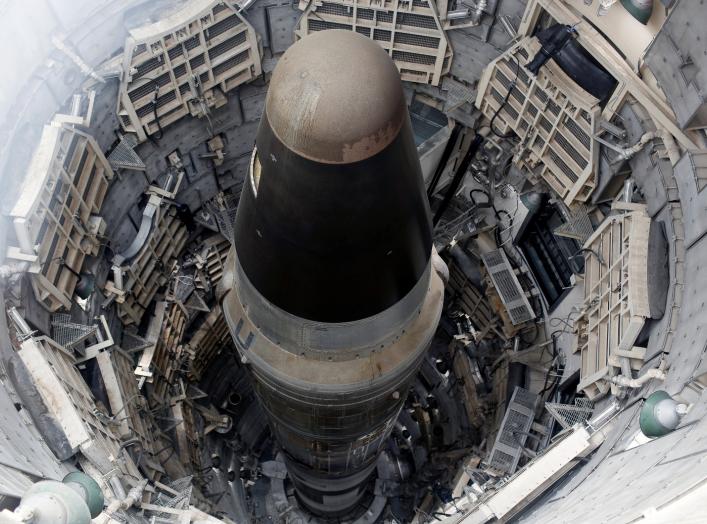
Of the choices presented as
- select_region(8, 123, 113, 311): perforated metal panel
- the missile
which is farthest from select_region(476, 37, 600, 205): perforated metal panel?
select_region(8, 123, 113, 311): perforated metal panel

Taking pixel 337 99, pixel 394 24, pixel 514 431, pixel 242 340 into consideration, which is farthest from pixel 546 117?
pixel 337 99

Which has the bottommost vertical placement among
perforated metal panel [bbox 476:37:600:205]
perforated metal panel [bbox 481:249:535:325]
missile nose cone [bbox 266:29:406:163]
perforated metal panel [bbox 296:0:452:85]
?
perforated metal panel [bbox 481:249:535:325]

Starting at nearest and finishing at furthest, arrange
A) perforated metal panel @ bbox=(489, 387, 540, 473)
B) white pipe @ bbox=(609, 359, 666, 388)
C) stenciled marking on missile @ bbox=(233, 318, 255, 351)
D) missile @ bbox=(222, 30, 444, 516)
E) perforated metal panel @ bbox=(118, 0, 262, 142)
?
1. missile @ bbox=(222, 30, 444, 516)
2. stenciled marking on missile @ bbox=(233, 318, 255, 351)
3. white pipe @ bbox=(609, 359, 666, 388)
4. perforated metal panel @ bbox=(118, 0, 262, 142)
5. perforated metal panel @ bbox=(489, 387, 540, 473)

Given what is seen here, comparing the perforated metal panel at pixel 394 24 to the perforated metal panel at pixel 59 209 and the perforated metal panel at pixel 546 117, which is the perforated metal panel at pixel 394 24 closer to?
the perforated metal panel at pixel 546 117

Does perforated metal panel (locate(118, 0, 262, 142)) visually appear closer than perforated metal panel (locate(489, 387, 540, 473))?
Yes

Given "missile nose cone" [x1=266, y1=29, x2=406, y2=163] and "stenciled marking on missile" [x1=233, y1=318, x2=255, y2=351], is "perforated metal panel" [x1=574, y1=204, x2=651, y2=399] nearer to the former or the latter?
"stenciled marking on missile" [x1=233, y1=318, x2=255, y2=351]

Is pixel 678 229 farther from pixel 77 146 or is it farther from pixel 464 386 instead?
pixel 77 146

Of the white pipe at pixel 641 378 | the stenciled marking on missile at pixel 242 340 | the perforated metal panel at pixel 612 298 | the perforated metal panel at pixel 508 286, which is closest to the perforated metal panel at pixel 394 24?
the perforated metal panel at pixel 508 286

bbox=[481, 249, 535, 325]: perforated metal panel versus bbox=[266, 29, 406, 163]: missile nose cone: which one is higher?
bbox=[266, 29, 406, 163]: missile nose cone
